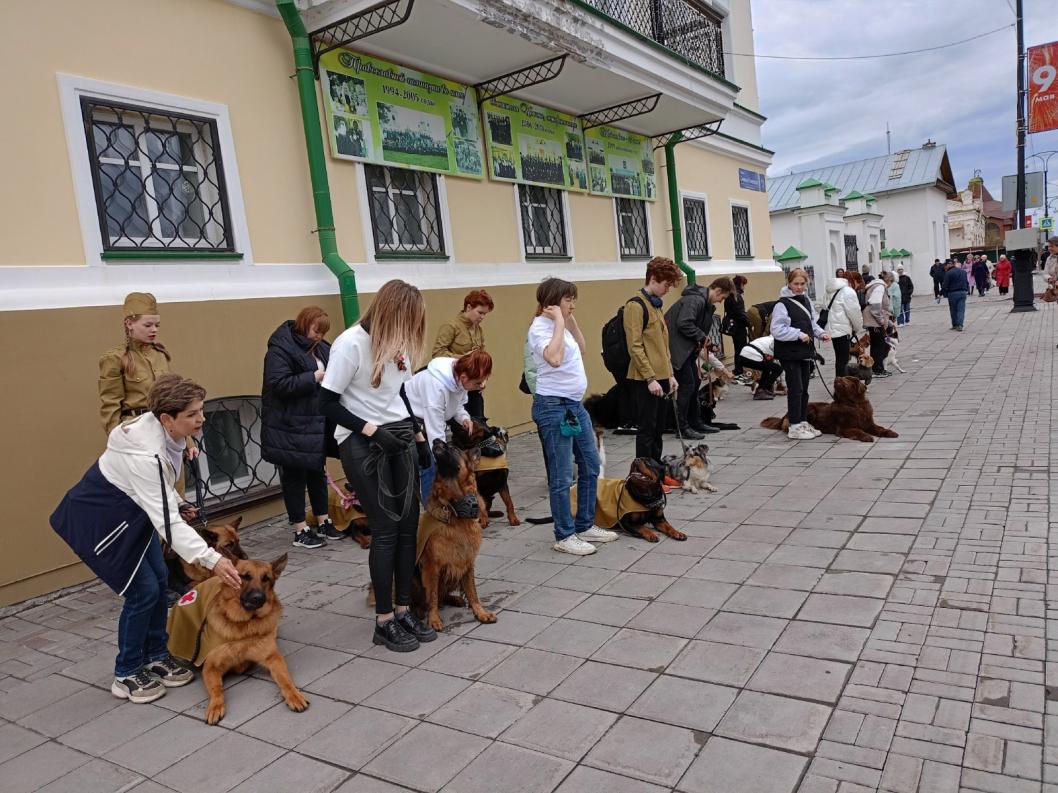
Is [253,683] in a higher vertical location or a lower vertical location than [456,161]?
lower

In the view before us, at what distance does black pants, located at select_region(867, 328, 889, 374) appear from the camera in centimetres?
1181

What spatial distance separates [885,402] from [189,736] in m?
9.45

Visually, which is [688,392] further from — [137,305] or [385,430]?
[137,305]

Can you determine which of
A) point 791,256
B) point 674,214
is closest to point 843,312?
point 674,214

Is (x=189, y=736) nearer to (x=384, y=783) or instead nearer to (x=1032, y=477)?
(x=384, y=783)

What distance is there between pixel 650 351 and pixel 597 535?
1690 millimetres

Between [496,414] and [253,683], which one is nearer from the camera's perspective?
[253,683]

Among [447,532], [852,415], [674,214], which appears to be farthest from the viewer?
[674,214]

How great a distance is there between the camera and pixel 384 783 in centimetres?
279

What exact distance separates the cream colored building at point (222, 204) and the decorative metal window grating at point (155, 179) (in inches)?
0.7

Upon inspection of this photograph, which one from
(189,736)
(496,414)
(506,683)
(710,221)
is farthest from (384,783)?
(710,221)

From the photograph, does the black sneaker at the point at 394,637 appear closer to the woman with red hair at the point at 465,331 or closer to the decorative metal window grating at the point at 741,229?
the woman with red hair at the point at 465,331

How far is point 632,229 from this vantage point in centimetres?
1288

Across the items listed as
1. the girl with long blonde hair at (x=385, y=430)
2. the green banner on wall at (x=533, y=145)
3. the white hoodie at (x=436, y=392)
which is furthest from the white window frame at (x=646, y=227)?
the girl with long blonde hair at (x=385, y=430)
